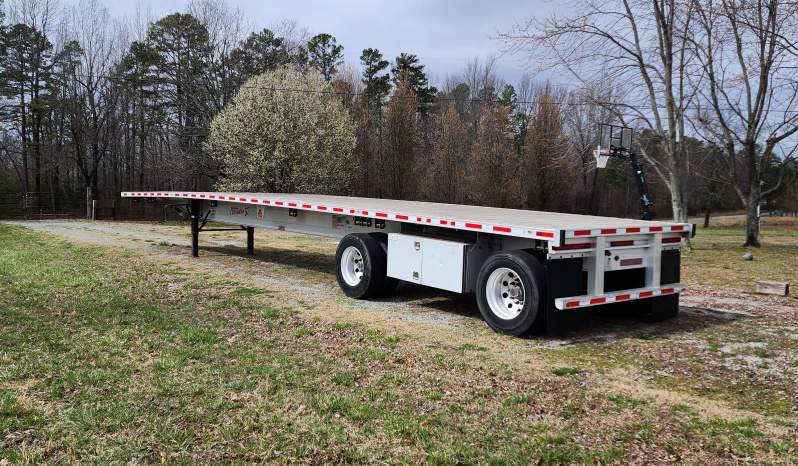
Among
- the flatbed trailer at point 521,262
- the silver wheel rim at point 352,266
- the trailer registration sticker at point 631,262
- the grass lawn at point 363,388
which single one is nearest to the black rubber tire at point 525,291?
the flatbed trailer at point 521,262

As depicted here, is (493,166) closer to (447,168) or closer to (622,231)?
(447,168)

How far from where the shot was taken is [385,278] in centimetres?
930

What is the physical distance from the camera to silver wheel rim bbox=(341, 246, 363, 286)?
9.57 meters

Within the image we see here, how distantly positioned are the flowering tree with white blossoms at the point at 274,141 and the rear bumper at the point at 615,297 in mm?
23854

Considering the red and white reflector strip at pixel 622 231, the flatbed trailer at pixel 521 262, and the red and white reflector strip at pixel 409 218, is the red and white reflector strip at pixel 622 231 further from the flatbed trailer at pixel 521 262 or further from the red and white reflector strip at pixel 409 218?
the red and white reflector strip at pixel 409 218

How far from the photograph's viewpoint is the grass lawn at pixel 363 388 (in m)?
3.87

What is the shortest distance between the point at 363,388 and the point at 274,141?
26365mm

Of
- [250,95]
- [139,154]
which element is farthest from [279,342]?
[139,154]

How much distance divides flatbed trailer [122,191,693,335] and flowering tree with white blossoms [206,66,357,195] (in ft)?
66.2

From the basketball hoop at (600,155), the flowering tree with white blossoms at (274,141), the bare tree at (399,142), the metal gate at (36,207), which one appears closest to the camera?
the basketball hoop at (600,155)

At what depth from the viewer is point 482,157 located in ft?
132

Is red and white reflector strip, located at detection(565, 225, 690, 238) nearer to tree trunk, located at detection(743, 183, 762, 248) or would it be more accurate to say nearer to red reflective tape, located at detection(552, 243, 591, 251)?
red reflective tape, located at detection(552, 243, 591, 251)

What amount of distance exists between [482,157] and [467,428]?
121 ft

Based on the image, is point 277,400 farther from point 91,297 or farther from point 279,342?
point 91,297
